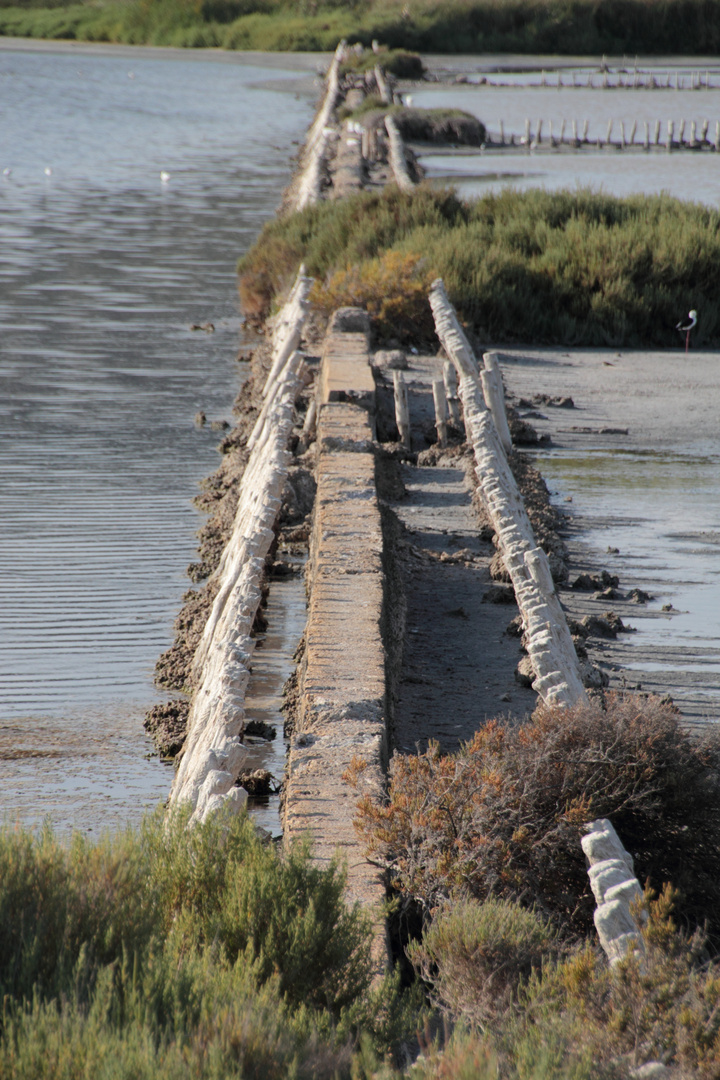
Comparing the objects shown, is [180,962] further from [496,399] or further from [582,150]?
[582,150]

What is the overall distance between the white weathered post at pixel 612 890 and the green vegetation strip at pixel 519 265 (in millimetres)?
11091

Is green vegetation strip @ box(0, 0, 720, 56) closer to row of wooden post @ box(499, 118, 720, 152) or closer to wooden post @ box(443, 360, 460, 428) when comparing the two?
row of wooden post @ box(499, 118, 720, 152)

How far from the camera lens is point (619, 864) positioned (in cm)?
366

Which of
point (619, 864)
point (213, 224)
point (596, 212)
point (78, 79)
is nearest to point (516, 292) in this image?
point (596, 212)

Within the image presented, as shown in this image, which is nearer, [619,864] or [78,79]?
[619,864]

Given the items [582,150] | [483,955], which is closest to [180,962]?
[483,955]

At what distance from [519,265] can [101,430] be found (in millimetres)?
6362

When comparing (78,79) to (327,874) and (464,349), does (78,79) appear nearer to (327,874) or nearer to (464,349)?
(464,349)

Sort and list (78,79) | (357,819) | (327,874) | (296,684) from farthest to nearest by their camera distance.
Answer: (78,79) < (296,684) < (357,819) < (327,874)

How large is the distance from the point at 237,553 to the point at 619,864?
3.71m

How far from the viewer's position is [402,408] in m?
10.7

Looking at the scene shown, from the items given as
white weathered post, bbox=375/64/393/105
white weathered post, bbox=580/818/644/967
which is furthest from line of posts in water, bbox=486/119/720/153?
white weathered post, bbox=580/818/644/967

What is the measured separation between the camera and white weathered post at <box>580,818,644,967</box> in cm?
343

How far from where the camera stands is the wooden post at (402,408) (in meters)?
10.7
